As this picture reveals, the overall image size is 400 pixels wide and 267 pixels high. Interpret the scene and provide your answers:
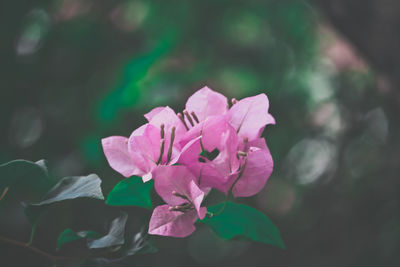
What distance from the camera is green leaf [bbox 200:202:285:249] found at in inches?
9.4

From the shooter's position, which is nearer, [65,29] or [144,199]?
[144,199]

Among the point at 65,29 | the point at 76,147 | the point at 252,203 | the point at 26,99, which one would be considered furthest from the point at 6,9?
the point at 252,203

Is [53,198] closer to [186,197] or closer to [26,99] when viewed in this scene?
[186,197]

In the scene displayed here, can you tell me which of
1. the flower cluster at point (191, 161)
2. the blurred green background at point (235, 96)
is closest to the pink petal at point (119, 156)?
the flower cluster at point (191, 161)

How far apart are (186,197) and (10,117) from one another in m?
1.15

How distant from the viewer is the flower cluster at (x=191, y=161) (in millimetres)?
241

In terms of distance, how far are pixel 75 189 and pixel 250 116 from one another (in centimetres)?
11

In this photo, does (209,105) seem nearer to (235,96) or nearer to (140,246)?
(140,246)

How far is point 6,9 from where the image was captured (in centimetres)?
134

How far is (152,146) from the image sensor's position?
250 mm

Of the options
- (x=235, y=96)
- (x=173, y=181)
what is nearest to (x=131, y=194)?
(x=173, y=181)

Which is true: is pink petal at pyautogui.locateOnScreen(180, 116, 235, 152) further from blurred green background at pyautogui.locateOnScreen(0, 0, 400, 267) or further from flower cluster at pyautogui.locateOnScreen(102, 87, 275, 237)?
blurred green background at pyautogui.locateOnScreen(0, 0, 400, 267)

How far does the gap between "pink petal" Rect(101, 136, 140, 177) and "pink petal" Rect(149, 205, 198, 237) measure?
1.3 inches

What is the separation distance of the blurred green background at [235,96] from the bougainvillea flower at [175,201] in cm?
87
